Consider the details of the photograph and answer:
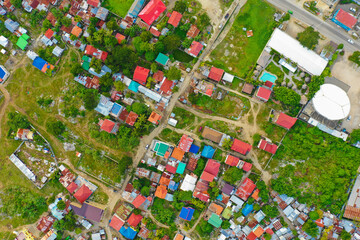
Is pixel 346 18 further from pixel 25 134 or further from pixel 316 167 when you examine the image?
pixel 25 134

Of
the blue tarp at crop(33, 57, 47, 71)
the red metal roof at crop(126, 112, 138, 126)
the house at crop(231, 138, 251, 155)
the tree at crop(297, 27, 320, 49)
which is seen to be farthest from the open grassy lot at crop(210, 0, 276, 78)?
the blue tarp at crop(33, 57, 47, 71)

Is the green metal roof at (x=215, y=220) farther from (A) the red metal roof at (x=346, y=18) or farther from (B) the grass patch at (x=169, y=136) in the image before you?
(A) the red metal roof at (x=346, y=18)

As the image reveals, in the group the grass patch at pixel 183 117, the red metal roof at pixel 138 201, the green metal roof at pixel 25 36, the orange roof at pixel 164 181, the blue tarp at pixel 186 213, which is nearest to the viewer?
the blue tarp at pixel 186 213

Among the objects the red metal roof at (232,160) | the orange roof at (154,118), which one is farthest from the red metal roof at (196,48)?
the red metal roof at (232,160)

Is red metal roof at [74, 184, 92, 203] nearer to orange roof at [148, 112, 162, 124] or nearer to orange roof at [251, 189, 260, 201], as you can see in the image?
orange roof at [148, 112, 162, 124]

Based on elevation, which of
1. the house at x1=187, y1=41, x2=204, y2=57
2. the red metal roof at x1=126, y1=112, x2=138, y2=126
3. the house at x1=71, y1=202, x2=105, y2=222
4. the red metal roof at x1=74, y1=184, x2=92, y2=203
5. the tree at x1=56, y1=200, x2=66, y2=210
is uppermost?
the house at x1=187, y1=41, x2=204, y2=57

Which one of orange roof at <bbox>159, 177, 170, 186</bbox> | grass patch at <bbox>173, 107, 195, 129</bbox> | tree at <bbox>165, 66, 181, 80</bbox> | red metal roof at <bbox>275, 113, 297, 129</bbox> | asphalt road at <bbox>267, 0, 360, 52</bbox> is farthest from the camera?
grass patch at <bbox>173, 107, 195, 129</bbox>
